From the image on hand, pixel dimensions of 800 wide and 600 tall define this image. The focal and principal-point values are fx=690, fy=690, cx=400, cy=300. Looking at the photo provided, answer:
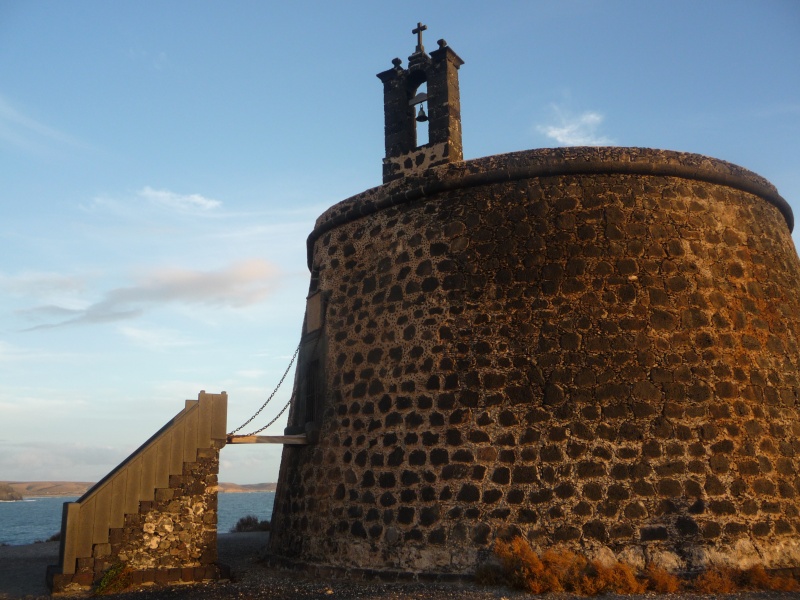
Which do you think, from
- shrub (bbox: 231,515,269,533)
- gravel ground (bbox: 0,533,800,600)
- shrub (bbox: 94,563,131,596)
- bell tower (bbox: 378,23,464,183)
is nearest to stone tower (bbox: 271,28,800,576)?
gravel ground (bbox: 0,533,800,600)

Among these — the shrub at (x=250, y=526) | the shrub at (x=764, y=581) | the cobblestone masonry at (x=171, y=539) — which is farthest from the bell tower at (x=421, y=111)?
the shrub at (x=250, y=526)

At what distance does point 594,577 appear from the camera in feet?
24.0

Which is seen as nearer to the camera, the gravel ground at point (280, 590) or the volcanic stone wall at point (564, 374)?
the gravel ground at point (280, 590)

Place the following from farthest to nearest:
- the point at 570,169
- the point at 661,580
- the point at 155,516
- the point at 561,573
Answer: the point at 570,169 → the point at 155,516 → the point at 561,573 → the point at 661,580

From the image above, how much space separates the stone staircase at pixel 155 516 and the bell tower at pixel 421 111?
488cm

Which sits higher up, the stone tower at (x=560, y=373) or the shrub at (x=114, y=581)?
the stone tower at (x=560, y=373)

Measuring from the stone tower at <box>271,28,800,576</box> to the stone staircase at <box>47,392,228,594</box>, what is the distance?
4.65ft

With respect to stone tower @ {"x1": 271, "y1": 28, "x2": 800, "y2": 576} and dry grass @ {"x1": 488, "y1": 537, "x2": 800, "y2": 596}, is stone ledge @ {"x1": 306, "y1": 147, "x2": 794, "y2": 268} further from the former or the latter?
dry grass @ {"x1": 488, "y1": 537, "x2": 800, "y2": 596}

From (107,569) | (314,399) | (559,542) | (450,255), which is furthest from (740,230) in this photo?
(107,569)

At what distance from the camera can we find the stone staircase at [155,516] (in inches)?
334

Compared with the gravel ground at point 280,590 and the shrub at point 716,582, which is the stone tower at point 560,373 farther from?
the gravel ground at point 280,590

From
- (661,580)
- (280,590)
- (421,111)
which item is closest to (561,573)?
(661,580)

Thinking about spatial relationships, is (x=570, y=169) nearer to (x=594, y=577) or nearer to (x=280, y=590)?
(x=594, y=577)

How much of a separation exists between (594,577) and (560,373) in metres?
2.29
